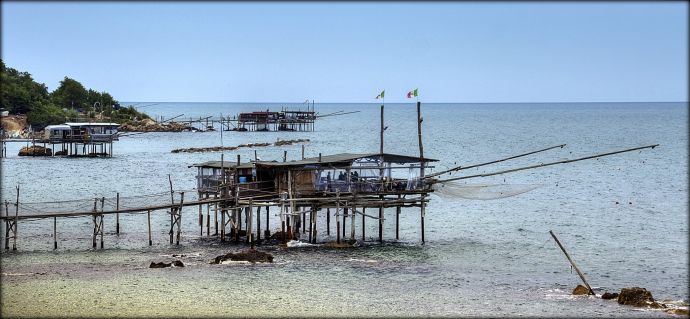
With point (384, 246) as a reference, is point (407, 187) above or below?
above

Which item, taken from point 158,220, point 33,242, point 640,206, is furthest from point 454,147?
point 33,242

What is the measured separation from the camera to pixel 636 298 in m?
27.2

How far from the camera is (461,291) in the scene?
29578 millimetres

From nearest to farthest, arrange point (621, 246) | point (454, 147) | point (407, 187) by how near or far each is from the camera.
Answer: point (407, 187) < point (621, 246) < point (454, 147)

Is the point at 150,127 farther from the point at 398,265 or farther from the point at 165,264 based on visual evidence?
the point at 398,265

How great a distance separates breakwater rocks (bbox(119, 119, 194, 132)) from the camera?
412ft

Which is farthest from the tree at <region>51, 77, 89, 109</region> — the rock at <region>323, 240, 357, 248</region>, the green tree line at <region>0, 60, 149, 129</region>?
the rock at <region>323, 240, 357, 248</region>

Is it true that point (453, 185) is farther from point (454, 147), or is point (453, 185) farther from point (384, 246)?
point (454, 147)

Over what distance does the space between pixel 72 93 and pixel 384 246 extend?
333 feet

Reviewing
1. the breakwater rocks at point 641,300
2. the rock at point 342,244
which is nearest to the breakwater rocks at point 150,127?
the rock at point 342,244

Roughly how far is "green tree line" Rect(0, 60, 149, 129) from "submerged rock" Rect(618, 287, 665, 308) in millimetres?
74735

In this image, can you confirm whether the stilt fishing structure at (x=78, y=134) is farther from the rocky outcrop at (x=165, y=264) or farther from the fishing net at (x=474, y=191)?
the fishing net at (x=474, y=191)

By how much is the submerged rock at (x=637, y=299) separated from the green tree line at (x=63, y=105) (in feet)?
245

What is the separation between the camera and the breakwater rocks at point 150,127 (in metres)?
126
